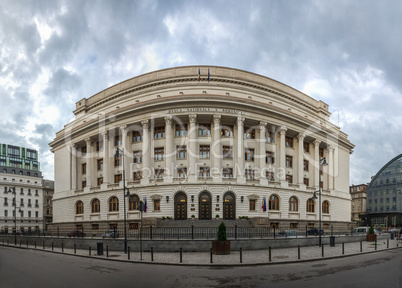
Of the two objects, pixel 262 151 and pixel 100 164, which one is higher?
pixel 262 151

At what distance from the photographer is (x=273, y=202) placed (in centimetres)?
4619

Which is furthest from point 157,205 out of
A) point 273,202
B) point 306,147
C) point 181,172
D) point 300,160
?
point 306,147

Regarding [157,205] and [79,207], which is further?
[79,207]

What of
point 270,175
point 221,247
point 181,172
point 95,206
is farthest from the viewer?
point 95,206

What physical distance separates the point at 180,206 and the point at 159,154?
9.08m

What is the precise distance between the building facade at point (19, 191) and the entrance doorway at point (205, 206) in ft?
214

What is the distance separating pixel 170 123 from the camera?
45062mm

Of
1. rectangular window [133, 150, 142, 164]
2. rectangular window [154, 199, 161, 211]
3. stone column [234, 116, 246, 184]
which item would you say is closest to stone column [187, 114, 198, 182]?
rectangular window [154, 199, 161, 211]

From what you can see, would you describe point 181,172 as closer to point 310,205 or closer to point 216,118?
point 216,118

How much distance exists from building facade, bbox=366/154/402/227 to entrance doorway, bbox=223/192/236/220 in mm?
72794

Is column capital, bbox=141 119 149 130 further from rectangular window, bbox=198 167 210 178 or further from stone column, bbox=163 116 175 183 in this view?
rectangular window, bbox=198 167 210 178

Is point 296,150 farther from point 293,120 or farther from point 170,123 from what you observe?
point 170,123

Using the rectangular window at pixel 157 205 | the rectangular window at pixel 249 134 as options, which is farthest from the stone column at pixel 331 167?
the rectangular window at pixel 157 205

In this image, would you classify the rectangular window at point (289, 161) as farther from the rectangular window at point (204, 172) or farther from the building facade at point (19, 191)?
the building facade at point (19, 191)
